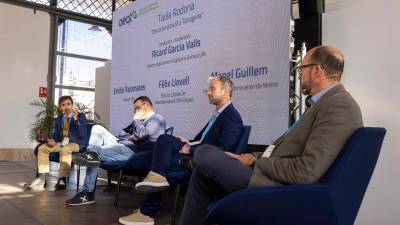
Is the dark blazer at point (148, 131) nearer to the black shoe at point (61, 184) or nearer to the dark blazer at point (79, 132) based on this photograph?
the dark blazer at point (79, 132)

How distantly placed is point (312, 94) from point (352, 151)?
34 centimetres

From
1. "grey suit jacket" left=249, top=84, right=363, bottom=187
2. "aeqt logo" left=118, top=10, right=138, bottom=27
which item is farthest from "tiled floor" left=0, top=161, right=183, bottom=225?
"aeqt logo" left=118, top=10, right=138, bottom=27

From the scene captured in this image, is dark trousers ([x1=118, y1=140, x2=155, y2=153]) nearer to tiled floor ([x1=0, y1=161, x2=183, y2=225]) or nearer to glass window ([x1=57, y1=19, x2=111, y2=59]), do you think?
tiled floor ([x1=0, y1=161, x2=183, y2=225])

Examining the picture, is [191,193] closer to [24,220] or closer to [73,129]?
[24,220]

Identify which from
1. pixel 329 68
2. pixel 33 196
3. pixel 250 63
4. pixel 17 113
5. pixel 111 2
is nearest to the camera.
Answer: pixel 329 68

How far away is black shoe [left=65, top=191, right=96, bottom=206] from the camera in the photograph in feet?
12.3

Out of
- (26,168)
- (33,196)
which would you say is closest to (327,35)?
(33,196)

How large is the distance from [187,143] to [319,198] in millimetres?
1674

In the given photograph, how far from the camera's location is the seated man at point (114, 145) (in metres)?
3.77

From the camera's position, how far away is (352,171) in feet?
5.17

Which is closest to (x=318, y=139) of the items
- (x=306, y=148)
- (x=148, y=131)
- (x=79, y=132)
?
(x=306, y=148)

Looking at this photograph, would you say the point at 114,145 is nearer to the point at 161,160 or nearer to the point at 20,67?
the point at 161,160

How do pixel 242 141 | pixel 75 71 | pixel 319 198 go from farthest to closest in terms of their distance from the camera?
pixel 75 71 → pixel 242 141 → pixel 319 198

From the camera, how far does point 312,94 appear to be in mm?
1757
